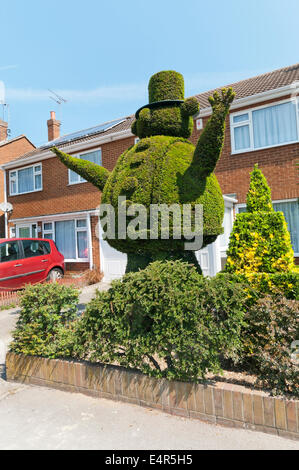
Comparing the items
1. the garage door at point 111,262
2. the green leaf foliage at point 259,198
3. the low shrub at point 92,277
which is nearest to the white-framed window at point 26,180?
the garage door at point 111,262

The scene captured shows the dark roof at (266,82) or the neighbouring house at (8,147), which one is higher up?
the neighbouring house at (8,147)

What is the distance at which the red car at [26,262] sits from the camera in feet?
30.2

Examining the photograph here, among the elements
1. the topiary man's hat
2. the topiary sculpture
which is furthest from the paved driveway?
the topiary man's hat

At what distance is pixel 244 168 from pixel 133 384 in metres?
8.29

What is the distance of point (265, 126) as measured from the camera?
31.8 ft

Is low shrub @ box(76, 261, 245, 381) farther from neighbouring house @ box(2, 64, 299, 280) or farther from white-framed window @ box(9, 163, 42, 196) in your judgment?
white-framed window @ box(9, 163, 42, 196)

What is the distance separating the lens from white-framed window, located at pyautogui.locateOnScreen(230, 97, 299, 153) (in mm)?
9266

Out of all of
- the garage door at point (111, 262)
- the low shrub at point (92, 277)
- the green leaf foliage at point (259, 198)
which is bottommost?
the low shrub at point (92, 277)

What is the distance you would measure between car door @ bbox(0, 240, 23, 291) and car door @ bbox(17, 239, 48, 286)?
0.51 feet

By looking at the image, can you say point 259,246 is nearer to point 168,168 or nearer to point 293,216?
point 168,168

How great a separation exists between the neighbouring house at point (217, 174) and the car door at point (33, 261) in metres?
2.53

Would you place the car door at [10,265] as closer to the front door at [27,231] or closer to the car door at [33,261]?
the car door at [33,261]
